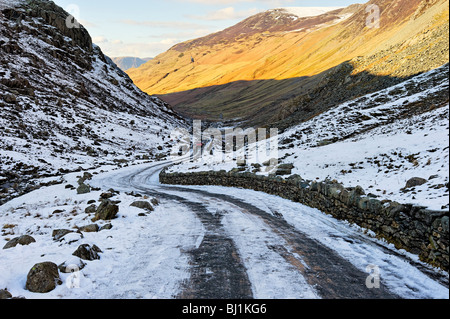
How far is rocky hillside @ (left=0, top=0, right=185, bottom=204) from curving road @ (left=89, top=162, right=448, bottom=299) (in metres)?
17.1

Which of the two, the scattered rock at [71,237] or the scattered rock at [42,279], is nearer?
the scattered rock at [42,279]

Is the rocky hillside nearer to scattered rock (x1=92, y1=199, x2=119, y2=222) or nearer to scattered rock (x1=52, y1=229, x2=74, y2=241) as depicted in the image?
scattered rock (x1=92, y1=199, x2=119, y2=222)

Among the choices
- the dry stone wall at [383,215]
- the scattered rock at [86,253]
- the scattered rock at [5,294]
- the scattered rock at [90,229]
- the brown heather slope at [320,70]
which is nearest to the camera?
the scattered rock at [5,294]

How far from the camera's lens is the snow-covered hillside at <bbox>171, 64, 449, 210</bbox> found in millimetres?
7062

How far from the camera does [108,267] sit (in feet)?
18.5

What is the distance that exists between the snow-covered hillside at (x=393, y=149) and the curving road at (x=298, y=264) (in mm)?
1420

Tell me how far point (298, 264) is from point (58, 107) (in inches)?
1756

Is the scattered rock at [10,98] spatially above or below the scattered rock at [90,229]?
above

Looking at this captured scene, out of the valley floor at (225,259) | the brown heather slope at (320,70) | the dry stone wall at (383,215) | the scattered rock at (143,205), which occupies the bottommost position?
the valley floor at (225,259)

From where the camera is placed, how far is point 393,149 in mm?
9898

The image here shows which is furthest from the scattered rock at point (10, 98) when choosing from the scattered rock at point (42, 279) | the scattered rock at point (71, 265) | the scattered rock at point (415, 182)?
the scattered rock at point (415, 182)

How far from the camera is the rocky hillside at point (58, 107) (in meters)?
26.5

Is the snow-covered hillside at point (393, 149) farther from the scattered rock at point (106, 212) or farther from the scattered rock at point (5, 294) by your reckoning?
the scattered rock at point (106, 212)
